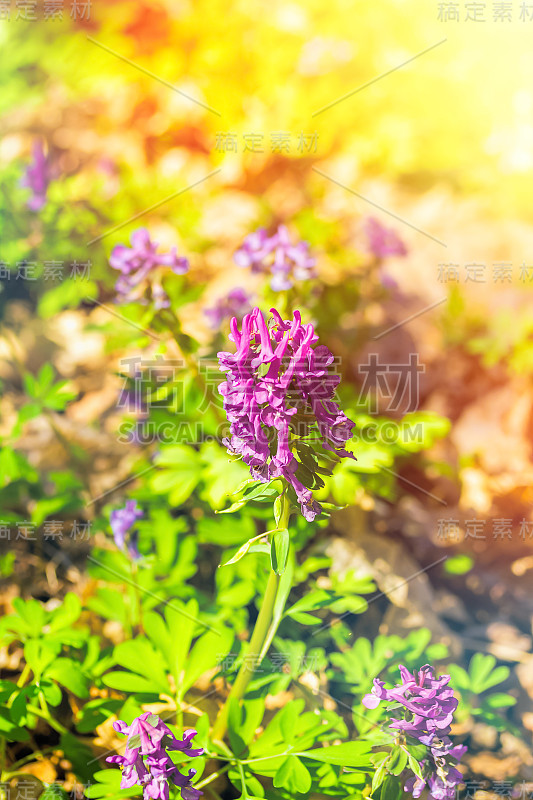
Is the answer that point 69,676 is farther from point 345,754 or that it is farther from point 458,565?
point 458,565

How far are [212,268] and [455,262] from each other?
67.0 inches

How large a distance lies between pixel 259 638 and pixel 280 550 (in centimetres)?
41

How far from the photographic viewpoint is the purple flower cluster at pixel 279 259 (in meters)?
2.52

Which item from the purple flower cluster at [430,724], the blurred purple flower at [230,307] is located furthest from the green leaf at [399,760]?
the blurred purple flower at [230,307]

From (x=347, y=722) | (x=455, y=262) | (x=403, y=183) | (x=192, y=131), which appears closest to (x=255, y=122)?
(x=192, y=131)

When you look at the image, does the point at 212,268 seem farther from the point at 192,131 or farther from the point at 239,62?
the point at 239,62

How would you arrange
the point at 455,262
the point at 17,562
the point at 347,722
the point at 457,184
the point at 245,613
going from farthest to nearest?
the point at 457,184
the point at 455,262
the point at 17,562
the point at 245,613
the point at 347,722

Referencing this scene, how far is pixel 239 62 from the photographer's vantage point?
16.2ft

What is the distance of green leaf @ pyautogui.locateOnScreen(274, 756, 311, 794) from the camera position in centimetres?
162

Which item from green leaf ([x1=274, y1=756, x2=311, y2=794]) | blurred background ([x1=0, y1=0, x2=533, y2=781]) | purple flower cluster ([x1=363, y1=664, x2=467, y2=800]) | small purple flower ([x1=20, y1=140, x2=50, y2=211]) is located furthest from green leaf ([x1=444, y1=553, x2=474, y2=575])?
small purple flower ([x1=20, y1=140, x2=50, y2=211])

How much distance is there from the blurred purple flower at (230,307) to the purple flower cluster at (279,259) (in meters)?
0.21

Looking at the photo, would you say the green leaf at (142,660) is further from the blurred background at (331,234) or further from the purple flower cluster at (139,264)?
the purple flower cluster at (139,264)

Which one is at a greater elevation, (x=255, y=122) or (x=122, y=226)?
(x=255, y=122)

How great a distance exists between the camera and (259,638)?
68.9 inches
